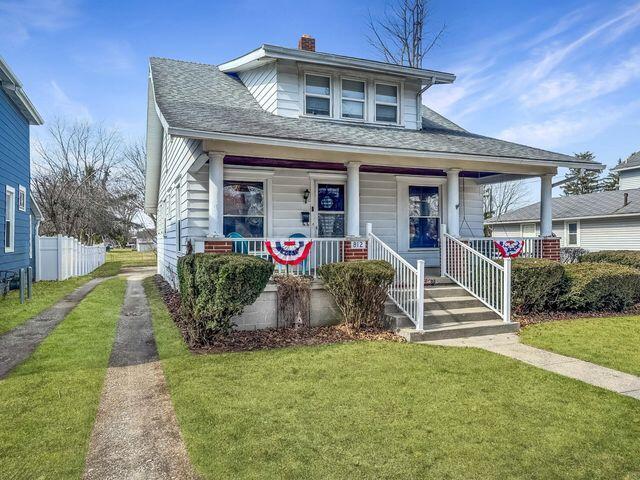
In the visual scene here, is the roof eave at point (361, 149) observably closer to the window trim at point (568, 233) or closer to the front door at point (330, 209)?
the front door at point (330, 209)

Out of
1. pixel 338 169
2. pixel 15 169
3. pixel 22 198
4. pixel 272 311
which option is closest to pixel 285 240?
pixel 272 311

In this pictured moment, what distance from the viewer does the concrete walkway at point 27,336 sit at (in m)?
5.54

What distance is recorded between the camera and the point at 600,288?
9023 millimetres

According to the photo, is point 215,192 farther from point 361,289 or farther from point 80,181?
point 80,181

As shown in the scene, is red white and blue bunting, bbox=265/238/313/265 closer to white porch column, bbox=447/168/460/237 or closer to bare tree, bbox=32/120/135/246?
white porch column, bbox=447/168/460/237

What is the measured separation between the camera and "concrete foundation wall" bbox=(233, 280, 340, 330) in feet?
23.8

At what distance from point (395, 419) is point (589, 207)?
26.4m

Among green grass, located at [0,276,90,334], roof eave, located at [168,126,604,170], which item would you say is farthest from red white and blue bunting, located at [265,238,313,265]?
green grass, located at [0,276,90,334]

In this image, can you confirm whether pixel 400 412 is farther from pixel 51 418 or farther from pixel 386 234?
pixel 386 234

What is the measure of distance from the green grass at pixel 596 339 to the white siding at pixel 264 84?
757 cm

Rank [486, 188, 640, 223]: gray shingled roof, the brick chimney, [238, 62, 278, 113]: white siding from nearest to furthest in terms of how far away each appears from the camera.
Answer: [238, 62, 278, 113]: white siding, the brick chimney, [486, 188, 640, 223]: gray shingled roof

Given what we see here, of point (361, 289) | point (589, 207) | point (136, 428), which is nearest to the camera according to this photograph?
point (136, 428)

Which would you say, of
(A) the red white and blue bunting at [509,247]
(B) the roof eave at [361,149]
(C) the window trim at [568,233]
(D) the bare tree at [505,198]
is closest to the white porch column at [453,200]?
(B) the roof eave at [361,149]

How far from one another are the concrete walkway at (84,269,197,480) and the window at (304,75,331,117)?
279 inches
